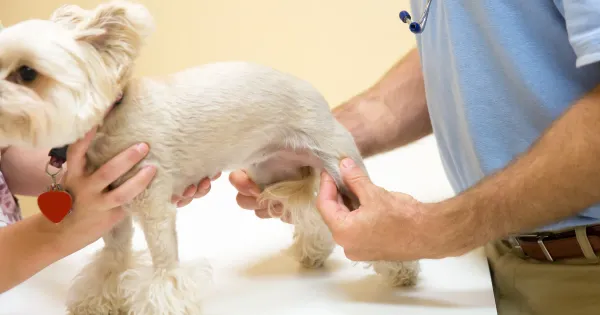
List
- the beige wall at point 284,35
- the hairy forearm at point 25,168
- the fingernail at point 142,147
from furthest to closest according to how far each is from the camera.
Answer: the beige wall at point 284,35
the hairy forearm at point 25,168
the fingernail at point 142,147

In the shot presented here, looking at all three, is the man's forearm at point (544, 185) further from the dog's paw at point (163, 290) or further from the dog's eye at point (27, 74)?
the dog's eye at point (27, 74)

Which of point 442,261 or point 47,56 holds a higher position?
point 47,56

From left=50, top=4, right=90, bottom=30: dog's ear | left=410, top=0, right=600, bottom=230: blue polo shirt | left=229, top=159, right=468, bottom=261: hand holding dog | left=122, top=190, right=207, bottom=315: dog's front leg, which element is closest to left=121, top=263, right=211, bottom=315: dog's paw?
left=122, top=190, right=207, bottom=315: dog's front leg

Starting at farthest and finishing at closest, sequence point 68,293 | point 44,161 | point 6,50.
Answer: point 44,161 → point 68,293 → point 6,50

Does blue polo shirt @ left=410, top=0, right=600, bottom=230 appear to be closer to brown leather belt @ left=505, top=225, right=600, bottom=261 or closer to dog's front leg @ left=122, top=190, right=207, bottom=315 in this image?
brown leather belt @ left=505, top=225, right=600, bottom=261

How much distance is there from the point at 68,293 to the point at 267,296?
→ 0.31 meters

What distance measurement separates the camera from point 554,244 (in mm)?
822

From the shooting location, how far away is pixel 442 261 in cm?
98

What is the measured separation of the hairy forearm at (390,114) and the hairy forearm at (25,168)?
65cm

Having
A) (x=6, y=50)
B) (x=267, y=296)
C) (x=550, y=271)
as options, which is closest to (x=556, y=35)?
(x=550, y=271)

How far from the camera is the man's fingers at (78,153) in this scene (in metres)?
0.72

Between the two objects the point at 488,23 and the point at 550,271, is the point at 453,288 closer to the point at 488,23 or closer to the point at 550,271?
the point at 550,271

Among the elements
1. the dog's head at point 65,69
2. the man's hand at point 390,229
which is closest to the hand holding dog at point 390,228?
the man's hand at point 390,229

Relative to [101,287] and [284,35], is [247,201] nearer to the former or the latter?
[101,287]
